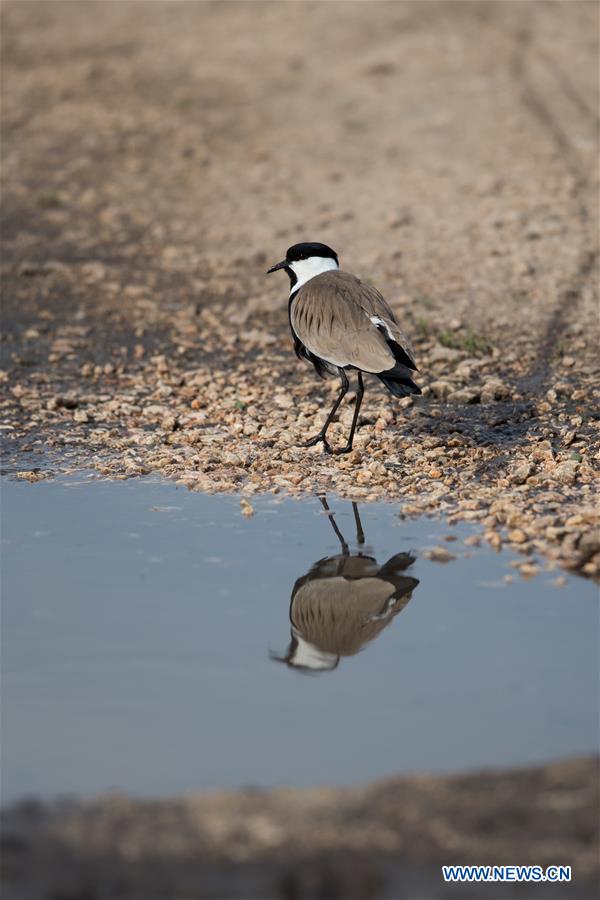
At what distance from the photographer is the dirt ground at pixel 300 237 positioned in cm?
776

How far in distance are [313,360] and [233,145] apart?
7.58 m

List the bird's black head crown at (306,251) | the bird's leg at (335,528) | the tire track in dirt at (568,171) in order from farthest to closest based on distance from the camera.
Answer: the tire track in dirt at (568,171)
the bird's black head crown at (306,251)
the bird's leg at (335,528)

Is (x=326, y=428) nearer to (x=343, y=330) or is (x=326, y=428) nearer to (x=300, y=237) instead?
(x=343, y=330)

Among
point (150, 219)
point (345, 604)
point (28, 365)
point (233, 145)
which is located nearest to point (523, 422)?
point (345, 604)

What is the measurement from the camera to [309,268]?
8.22 metres

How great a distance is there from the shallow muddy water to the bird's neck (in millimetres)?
1728

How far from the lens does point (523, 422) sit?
321 inches

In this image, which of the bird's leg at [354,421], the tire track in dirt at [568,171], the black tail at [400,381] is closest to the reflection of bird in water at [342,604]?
the black tail at [400,381]

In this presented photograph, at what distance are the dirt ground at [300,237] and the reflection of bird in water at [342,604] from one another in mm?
626

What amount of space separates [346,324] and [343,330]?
1.7 inches

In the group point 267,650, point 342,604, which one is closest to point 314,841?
point 267,650
